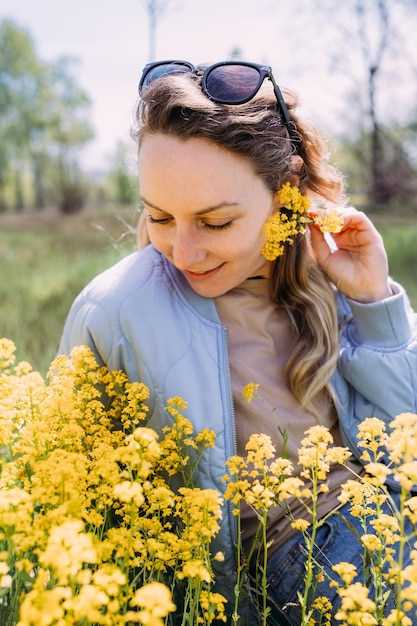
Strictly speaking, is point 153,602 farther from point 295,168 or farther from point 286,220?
point 295,168

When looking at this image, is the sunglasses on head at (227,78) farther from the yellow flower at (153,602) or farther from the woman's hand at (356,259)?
the yellow flower at (153,602)

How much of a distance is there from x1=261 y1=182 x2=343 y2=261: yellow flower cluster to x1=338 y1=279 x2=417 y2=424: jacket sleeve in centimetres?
43

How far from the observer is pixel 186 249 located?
224cm

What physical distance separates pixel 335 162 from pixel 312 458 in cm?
164

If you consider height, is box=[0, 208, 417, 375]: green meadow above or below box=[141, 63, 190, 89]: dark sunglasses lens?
below

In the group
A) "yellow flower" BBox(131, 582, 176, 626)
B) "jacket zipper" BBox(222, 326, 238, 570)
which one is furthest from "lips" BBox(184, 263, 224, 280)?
"yellow flower" BBox(131, 582, 176, 626)

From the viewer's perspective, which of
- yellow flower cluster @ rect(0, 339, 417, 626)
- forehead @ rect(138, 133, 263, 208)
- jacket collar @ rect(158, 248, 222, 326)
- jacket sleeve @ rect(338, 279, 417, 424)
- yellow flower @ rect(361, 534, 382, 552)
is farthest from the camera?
jacket sleeve @ rect(338, 279, 417, 424)

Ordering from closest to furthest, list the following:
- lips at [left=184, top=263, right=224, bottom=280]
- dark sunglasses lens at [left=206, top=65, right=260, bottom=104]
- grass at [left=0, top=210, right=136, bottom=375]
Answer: dark sunglasses lens at [left=206, top=65, right=260, bottom=104] → lips at [left=184, top=263, right=224, bottom=280] → grass at [left=0, top=210, right=136, bottom=375]

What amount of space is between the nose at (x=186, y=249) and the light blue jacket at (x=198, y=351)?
0.27 meters

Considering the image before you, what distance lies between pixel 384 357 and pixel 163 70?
1413mm

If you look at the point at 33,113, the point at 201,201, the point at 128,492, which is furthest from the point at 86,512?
the point at 33,113

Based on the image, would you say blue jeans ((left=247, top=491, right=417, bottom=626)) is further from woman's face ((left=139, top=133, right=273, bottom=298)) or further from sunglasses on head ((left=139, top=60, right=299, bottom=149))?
sunglasses on head ((left=139, top=60, right=299, bottom=149))

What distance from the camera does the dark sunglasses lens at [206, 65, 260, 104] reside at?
2303 mm

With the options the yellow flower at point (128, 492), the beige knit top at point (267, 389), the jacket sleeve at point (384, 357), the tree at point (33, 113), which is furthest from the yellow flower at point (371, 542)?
the tree at point (33, 113)
